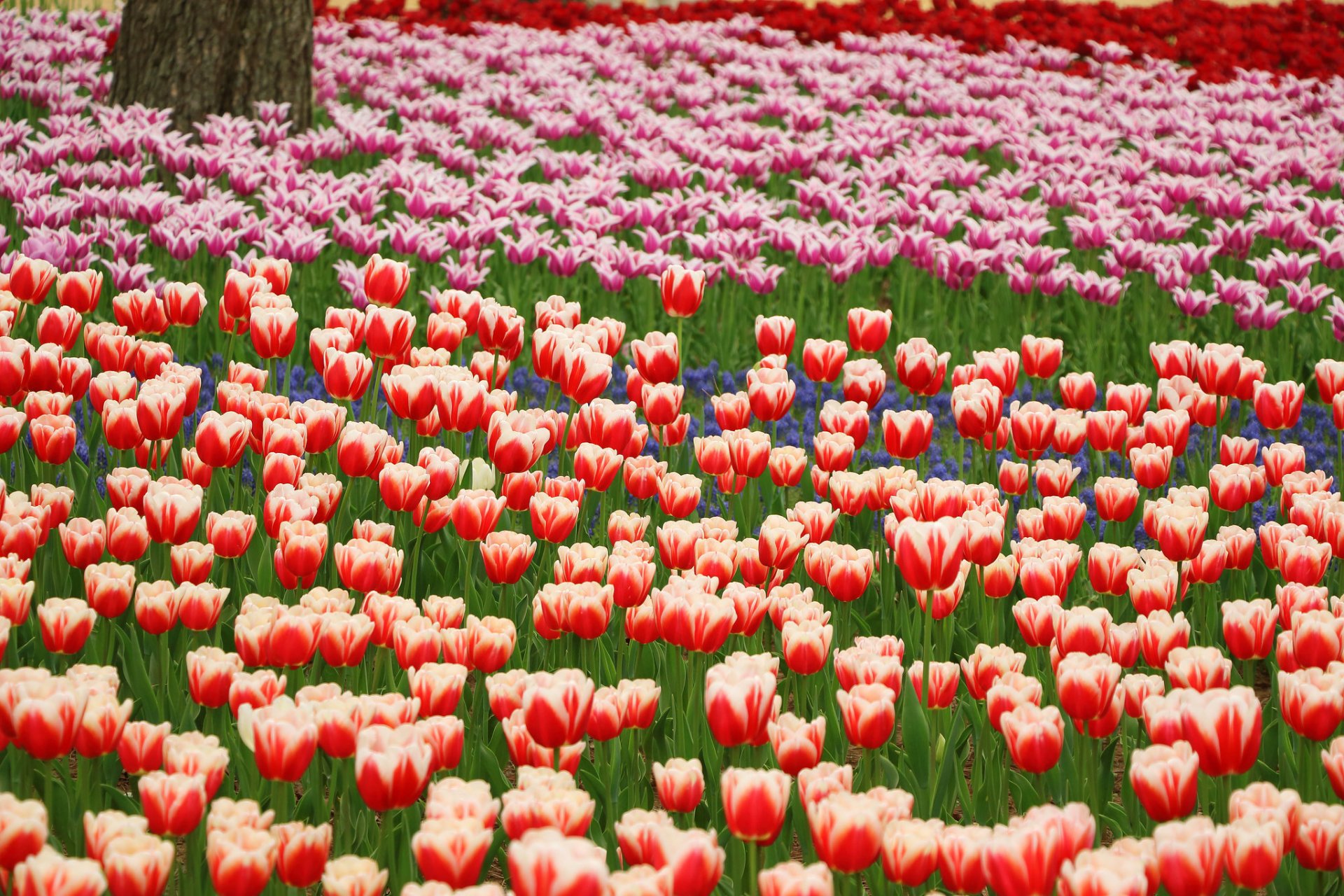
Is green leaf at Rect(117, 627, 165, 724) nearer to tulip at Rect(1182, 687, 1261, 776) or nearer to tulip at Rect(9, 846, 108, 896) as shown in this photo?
tulip at Rect(9, 846, 108, 896)

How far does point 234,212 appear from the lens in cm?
575

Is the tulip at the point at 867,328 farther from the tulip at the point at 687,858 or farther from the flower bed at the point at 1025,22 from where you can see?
the flower bed at the point at 1025,22

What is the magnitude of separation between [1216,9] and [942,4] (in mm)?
3742

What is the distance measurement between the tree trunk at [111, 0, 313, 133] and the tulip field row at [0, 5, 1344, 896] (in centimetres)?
88

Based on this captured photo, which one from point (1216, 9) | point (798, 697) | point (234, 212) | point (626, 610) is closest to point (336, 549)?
point (626, 610)

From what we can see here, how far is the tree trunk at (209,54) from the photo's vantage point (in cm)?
822

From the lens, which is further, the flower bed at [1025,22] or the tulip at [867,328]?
the flower bed at [1025,22]

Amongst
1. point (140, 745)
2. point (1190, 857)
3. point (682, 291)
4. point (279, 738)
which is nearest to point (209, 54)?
point (682, 291)

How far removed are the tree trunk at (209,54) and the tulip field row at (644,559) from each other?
88cm

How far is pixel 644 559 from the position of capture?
2.77 metres

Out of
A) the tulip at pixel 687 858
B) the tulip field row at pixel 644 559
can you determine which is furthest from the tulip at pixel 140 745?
the tulip at pixel 687 858

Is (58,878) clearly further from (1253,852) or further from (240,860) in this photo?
(1253,852)

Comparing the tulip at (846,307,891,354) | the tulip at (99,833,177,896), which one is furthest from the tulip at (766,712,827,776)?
the tulip at (846,307,891,354)

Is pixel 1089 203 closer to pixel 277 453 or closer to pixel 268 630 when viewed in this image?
pixel 277 453
